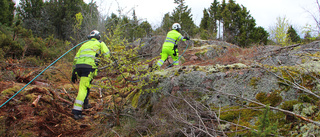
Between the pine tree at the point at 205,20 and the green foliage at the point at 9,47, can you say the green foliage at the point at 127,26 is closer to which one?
the green foliage at the point at 9,47

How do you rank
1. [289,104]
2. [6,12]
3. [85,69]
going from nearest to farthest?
[289,104]
[85,69]
[6,12]

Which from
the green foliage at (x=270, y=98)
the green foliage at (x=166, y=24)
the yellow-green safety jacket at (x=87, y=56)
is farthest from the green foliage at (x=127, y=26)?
the green foliage at (x=270, y=98)

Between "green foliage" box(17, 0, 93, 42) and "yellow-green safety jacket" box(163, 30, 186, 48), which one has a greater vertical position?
"green foliage" box(17, 0, 93, 42)

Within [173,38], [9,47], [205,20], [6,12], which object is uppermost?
[205,20]

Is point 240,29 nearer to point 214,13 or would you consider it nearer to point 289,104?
point 214,13

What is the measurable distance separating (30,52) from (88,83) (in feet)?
28.0

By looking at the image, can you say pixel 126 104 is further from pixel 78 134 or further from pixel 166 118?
pixel 166 118

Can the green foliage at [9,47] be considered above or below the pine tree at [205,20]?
below

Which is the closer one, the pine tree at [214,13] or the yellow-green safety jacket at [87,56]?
the yellow-green safety jacket at [87,56]

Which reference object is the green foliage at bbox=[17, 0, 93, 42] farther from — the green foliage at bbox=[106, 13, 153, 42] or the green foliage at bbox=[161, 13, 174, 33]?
the green foliage at bbox=[161, 13, 174, 33]

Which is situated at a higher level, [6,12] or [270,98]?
[6,12]

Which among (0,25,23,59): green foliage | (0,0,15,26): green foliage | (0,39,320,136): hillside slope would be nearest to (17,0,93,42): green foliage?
(0,0,15,26): green foliage

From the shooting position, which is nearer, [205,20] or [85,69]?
[85,69]

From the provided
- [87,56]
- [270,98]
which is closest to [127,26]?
[87,56]
